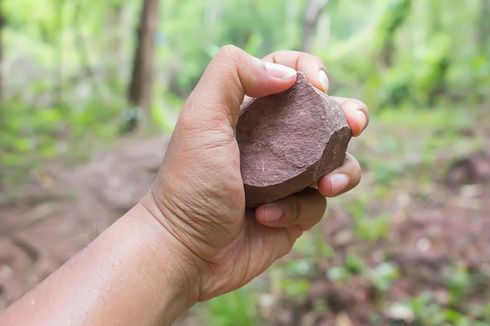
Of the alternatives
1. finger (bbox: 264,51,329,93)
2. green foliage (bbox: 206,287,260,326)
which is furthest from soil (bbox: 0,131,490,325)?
finger (bbox: 264,51,329,93)

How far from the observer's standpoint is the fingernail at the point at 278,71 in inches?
57.3

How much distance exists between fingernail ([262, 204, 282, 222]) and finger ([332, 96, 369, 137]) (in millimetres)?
345

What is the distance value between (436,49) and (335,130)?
886 cm

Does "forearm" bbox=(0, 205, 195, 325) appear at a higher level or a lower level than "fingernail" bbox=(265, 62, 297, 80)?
lower

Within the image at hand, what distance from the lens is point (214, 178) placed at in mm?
1434

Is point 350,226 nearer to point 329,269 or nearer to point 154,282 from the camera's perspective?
point 329,269

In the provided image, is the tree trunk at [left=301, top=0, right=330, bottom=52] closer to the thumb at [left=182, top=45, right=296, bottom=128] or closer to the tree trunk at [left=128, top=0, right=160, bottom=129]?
the tree trunk at [left=128, top=0, right=160, bottom=129]

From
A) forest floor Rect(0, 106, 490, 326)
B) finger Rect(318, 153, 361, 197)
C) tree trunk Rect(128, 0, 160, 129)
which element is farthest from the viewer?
tree trunk Rect(128, 0, 160, 129)

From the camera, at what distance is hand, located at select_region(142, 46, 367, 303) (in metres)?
1.43

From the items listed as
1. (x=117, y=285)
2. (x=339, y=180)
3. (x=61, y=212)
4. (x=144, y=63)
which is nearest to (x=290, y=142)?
(x=339, y=180)

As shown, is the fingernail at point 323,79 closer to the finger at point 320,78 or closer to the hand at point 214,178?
the finger at point 320,78

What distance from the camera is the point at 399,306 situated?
2.88m

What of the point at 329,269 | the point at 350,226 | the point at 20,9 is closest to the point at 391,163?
the point at 350,226

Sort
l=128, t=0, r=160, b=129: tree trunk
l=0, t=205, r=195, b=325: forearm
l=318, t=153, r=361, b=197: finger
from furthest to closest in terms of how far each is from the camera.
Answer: l=128, t=0, r=160, b=129: tree trunk
l=318, t=153, r=361, b=197: finger
l=0, t=205, r=195, b=325: forearm
